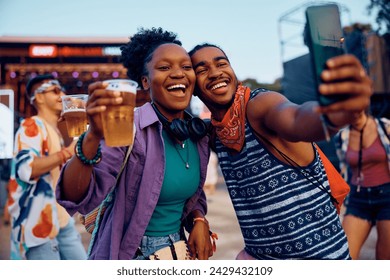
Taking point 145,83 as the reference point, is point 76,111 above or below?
below

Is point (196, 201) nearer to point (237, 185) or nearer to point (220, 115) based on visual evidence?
point (237, 185)

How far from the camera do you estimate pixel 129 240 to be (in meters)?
1.48

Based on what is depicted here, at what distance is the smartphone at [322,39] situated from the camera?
1009 mm

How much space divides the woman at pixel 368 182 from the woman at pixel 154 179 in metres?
1.65

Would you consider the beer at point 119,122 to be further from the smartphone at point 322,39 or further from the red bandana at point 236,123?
the smartphone at point 322,39

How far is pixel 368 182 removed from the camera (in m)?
2.96

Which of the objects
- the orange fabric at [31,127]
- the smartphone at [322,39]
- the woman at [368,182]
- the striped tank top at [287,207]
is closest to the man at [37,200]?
the orange fabric at [31,127]

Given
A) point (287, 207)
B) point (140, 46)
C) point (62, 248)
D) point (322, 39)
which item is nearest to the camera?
point (322, 39)

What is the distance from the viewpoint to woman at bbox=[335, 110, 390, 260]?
286cm

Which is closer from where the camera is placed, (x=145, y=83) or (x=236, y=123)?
(x=236, y=123)

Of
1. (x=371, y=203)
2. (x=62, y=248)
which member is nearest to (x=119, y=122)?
(x=62, y=248)

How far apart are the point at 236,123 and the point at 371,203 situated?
6.14 feet

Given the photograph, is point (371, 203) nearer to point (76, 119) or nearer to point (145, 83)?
point (145, 83)
